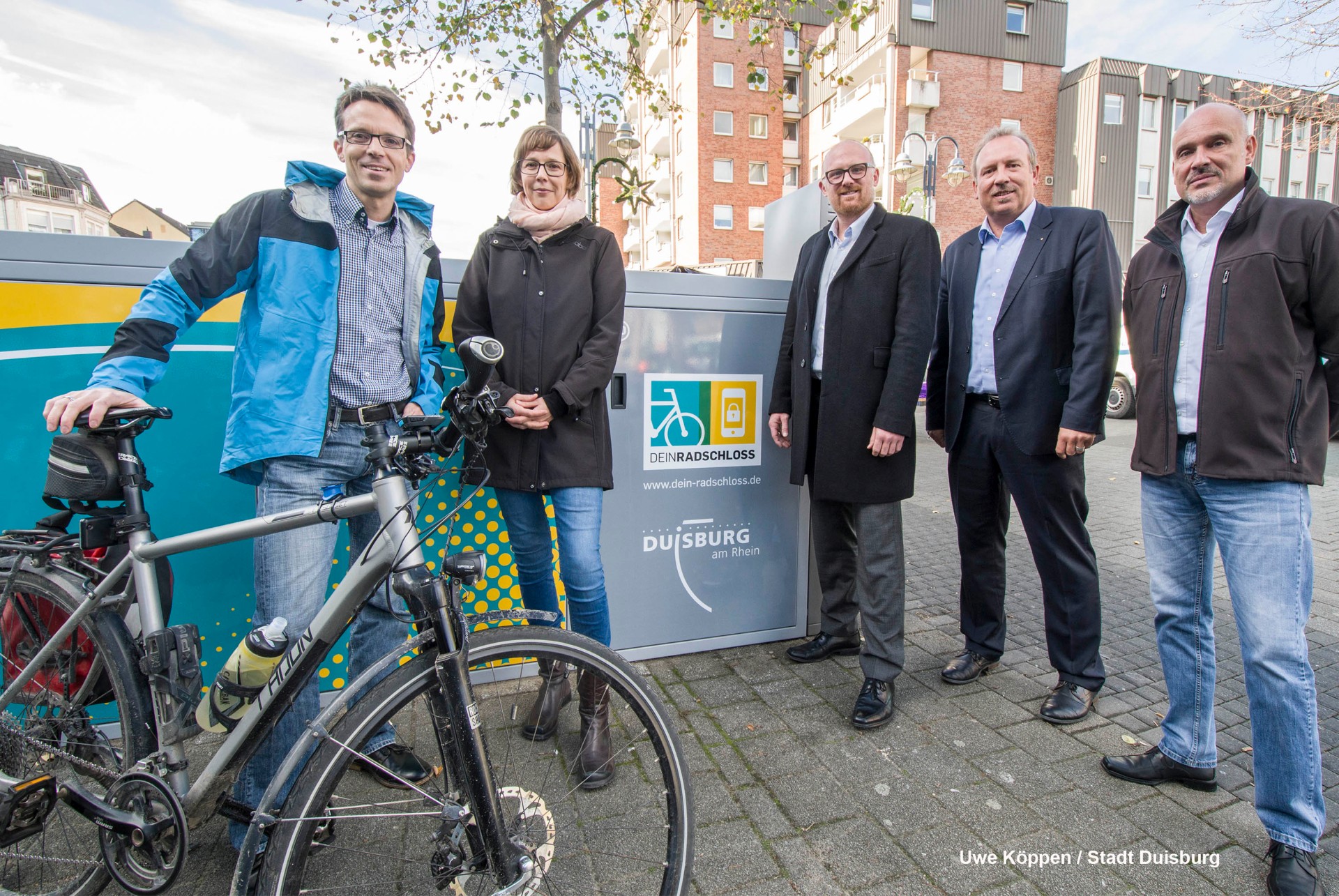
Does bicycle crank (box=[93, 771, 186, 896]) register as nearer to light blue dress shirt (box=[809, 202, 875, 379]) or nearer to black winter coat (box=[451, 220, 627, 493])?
black winter coat (box=[451, 220, 627, 493])

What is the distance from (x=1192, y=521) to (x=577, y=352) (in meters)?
2.13

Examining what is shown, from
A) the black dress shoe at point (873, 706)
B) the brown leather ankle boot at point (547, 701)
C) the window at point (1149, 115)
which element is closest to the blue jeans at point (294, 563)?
the brown leather ankle boot at point (547, 701)

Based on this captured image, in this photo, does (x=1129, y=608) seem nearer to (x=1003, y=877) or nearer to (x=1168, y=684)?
(x=1168, y=684)

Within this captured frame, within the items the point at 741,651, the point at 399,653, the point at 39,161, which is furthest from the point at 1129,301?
the point at 39,161

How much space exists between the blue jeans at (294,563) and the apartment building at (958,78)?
34102 millimetres

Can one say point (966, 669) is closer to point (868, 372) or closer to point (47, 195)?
point (868, 372)

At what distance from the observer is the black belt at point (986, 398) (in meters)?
3.04

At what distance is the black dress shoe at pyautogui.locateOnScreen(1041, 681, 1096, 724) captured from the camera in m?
2.92

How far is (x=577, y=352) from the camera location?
260 centimetres

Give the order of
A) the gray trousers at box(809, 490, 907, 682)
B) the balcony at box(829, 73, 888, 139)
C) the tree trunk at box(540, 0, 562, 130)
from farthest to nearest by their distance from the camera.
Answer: the balcony at box(829, 73, 888, 139) → the tree trunk at box(540, 0, 562, 130) → the gray trousers at box(809, 490, 907, 682)

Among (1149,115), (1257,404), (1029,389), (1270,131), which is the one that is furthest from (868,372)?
(1270,131)

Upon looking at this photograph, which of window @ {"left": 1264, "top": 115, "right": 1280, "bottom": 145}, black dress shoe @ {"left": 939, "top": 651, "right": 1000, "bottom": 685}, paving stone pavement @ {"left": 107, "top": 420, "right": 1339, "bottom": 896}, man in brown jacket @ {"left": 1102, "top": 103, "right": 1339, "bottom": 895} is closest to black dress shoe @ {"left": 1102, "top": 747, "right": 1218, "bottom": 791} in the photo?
Answer: paving stone pavement @ {"left": 107, "top": 420, "right": 1339, "bottom": 896}

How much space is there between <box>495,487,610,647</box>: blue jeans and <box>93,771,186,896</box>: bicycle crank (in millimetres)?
1167

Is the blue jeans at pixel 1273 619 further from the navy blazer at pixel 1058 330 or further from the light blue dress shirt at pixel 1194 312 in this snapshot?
the navy blazer at pixel 1058 330
